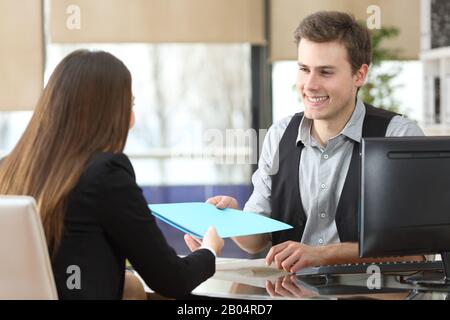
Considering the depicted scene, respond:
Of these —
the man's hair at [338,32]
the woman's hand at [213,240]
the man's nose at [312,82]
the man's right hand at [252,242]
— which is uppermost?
the man's hair at [338,32]

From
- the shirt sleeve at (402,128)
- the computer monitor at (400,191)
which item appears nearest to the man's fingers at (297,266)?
the computer monitor at (400,191)

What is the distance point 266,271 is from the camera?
7.98 ft

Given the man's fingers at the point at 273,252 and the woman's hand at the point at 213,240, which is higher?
the woman's hand at the point at 213,240

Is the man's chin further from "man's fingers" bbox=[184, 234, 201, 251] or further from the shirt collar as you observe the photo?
"man's fingers" bbox=[184, 234, 201, 251]

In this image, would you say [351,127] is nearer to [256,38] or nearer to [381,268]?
[381,268]

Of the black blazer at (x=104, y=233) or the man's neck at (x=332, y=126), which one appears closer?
the black blazer at (x=104, y=233)

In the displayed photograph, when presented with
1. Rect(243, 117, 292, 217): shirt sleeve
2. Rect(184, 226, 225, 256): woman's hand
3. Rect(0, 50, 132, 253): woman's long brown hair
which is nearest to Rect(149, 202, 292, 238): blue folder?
Rect(184, 226, 225, 256): woman's hand

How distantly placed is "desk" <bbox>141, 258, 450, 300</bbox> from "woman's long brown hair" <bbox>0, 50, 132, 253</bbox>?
18.7 inches

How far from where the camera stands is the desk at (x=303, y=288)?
6.81 ft

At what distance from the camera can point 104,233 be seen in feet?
6.13

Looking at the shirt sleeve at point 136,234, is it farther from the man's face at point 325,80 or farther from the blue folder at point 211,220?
the man's face at point 325,80

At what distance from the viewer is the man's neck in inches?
110

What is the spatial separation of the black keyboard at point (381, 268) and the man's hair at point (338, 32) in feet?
2.49
